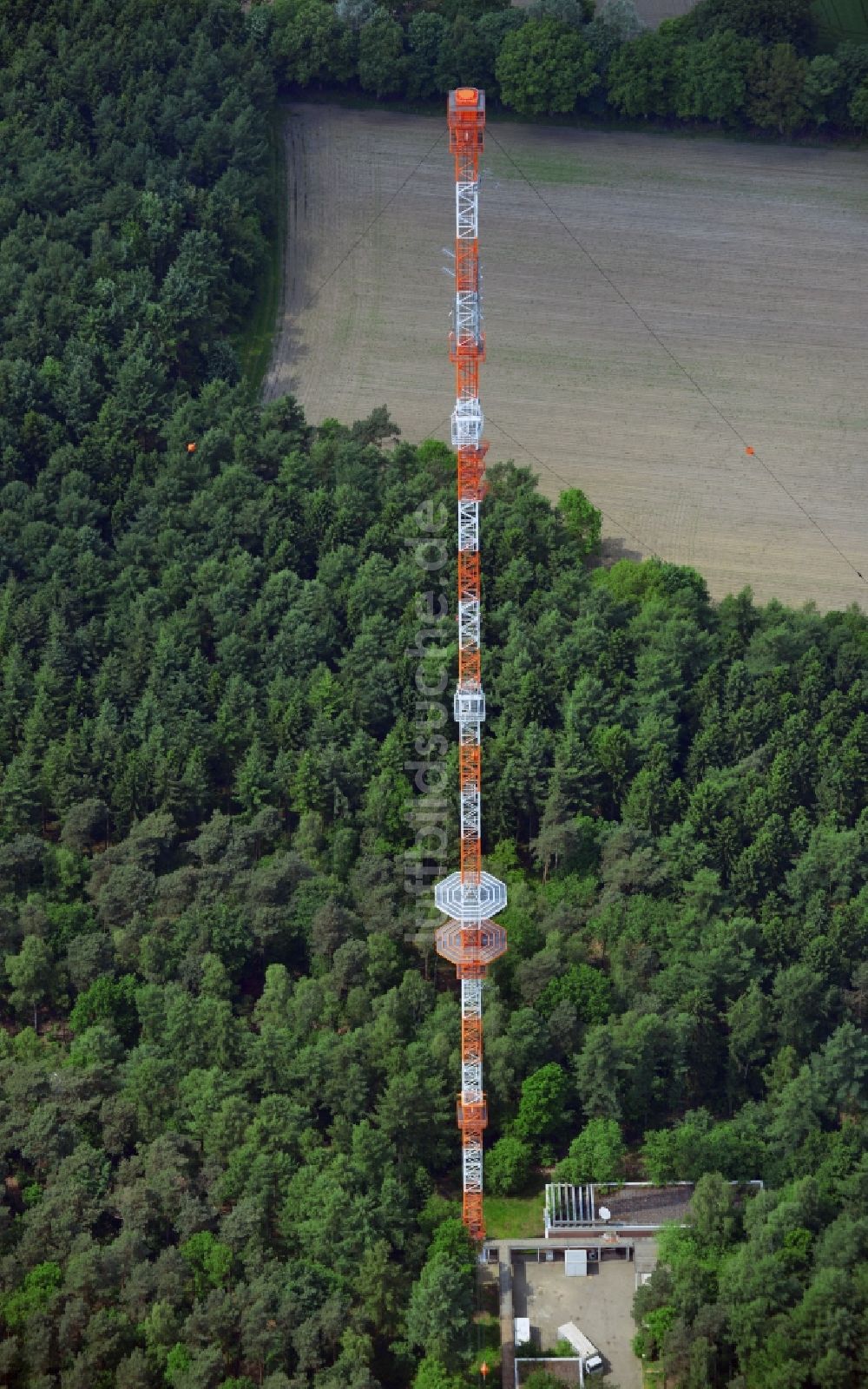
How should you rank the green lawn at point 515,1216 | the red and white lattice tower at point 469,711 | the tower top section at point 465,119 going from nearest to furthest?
the tower top section at point 465,119 → the red and white lattice tower at point 469,711 → the green lawn at point 515,1216

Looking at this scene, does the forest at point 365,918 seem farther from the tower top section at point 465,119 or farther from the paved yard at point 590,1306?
the tower top section at point 465,119

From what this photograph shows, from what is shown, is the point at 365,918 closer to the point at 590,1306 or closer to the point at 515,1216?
the point at 515,1216

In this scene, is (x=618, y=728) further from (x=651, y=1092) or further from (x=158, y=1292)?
(x=158, y=1292)

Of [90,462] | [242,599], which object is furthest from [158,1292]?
[90,462]

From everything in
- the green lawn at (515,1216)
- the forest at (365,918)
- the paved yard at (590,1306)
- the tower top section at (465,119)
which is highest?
the tower top section at (465,119)

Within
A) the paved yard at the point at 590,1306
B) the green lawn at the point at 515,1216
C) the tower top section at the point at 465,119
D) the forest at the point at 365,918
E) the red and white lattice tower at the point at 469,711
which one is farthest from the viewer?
the green lawn at the point at 515,1216

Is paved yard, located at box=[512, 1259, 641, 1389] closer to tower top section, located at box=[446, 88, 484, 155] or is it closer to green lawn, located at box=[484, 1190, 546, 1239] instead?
green lawn, located at box=[484, 1190, 546, 1239]

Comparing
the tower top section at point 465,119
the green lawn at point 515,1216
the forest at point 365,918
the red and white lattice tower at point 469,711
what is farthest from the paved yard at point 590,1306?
the tower top section at point 465,119

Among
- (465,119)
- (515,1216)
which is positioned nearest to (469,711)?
(515,1216)
